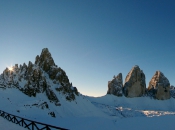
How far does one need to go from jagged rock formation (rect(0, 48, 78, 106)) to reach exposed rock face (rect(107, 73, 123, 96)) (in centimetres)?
7581

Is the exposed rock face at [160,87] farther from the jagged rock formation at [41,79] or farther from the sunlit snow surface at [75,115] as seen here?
the jagged rock formation at [41,79]

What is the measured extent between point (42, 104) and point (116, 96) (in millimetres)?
106676

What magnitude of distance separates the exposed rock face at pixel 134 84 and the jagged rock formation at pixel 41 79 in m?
81.7

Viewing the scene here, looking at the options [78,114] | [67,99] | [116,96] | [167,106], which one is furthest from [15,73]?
[167,106]

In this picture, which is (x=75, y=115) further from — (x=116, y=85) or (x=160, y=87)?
(x=160, y=87)

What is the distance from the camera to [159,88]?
153 metres

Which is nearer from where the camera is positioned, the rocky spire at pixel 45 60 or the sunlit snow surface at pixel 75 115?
the sunlit snow surface at pixel 75 115

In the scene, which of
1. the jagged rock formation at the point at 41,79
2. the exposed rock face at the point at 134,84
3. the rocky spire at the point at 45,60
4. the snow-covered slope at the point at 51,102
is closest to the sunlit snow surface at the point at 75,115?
the snow-covered slope at the point at 51,102

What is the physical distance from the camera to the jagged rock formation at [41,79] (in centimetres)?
5862

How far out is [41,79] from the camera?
64125mm

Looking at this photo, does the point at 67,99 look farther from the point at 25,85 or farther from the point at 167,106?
the point at 167,106

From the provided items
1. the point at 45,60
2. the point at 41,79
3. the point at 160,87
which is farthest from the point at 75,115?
the point at 160,87

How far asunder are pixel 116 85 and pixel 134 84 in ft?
51.6

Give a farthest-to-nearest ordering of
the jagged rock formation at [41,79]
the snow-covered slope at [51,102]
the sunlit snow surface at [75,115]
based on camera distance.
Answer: the jagged rock formation at [41,79] → the snow-covered slope at [51,102] → the sunlit snow surface at [75,115]
